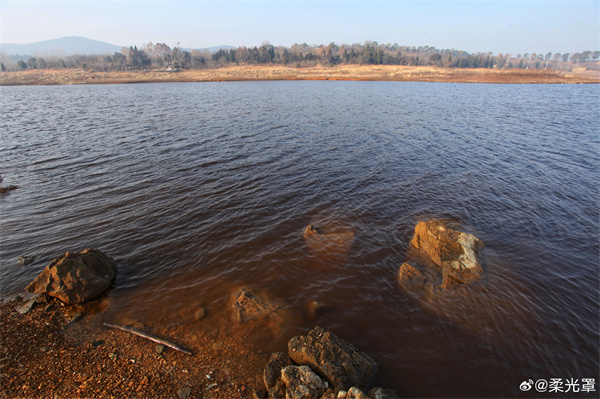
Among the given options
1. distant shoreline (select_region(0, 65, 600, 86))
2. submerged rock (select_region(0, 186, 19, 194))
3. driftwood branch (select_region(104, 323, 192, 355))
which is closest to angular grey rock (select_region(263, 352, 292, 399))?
driftwood branch (select_region(104, 323, 192, 355))

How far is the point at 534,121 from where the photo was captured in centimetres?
3819

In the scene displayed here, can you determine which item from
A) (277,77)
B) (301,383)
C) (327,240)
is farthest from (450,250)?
(277,77)

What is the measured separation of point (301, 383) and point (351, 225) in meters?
9.03

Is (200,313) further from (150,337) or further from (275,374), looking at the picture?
(275,374)

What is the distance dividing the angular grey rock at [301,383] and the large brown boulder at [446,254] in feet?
18.9

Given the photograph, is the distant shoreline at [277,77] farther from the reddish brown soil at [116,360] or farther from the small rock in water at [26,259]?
the reddish brown soil at [116,360]

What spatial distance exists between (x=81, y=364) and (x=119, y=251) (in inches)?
232

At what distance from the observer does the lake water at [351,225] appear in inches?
340

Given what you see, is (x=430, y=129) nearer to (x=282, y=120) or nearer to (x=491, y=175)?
(x=491, y=175)

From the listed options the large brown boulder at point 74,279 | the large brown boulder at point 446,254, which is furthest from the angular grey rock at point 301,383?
the large brown boulder at point 74,279

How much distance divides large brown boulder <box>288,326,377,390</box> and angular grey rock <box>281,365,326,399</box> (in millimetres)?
291

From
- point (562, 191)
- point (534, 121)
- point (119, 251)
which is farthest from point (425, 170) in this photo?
point (534, 121)

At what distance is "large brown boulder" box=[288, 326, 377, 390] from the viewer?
6863 mm

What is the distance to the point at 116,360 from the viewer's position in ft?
25.3
